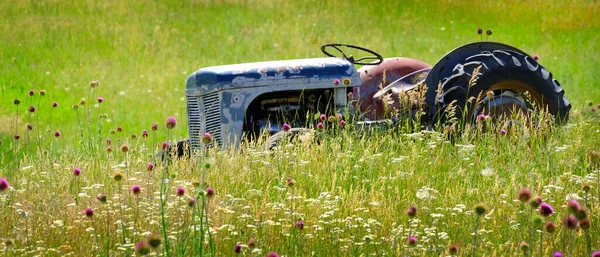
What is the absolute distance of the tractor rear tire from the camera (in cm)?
681

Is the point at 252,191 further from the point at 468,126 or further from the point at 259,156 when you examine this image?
the point at 468,126

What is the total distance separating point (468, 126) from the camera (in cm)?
643

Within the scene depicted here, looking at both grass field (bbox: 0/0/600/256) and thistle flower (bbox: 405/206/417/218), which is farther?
grass field (bbox: 0/0/600/256)

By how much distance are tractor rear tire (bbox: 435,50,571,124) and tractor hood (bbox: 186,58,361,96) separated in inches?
28.2

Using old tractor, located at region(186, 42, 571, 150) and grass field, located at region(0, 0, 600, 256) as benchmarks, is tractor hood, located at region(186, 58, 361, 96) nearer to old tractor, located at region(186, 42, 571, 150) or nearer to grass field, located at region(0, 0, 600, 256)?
old tractor, located at region(186, 42, 571, 150)

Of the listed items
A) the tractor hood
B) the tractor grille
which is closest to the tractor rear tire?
the tractor hood

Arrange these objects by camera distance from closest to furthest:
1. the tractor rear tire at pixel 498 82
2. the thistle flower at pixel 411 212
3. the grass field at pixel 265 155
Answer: the thistle flower at pixel 411 212 < the grass field at pixel 265 155 < the tractor rear tire at pixel 498 82

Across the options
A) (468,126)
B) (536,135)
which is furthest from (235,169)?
(536,135)

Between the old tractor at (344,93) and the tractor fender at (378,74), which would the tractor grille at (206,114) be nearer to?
the old tractor at (344,93)

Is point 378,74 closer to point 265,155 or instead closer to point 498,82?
point 498,82

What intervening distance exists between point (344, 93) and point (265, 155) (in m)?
1.31

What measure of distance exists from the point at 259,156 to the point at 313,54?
35.3 feet

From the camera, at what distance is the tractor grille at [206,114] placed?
6.91 m

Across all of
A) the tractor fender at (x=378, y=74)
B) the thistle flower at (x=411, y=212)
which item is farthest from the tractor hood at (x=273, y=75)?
the thistle flower at (x=411, y=212)
